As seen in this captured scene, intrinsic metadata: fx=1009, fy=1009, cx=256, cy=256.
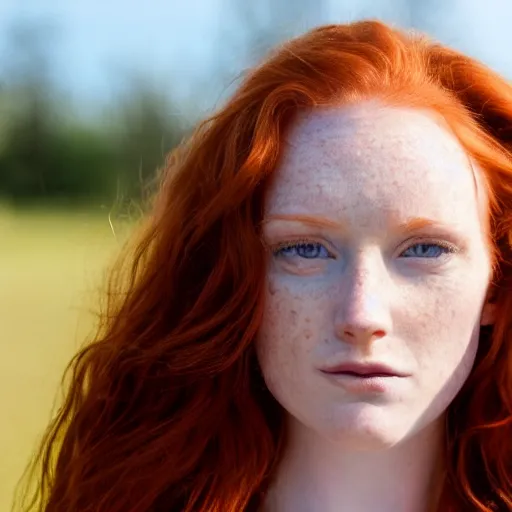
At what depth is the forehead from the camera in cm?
146

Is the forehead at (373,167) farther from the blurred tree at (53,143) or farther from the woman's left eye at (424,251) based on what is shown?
the blurred tree at (53,143)

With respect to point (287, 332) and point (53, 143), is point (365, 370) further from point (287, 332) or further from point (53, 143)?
point (53, 143)

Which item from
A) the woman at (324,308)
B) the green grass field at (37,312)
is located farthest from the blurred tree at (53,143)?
the woman at (324,308)

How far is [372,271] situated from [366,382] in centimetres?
16

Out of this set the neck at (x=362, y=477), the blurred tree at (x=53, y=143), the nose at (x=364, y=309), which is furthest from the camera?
the blurred tree at (x=53, y=143)

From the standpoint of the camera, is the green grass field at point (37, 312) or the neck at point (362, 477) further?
the green grass field at point (37, 312)

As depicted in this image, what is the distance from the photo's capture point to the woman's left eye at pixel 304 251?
1505 millimetres

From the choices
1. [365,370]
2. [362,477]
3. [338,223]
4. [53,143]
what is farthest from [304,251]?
[53,143]

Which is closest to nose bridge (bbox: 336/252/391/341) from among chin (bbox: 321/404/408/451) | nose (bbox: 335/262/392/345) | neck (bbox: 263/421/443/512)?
nose (bbox: 335/262/392/345)

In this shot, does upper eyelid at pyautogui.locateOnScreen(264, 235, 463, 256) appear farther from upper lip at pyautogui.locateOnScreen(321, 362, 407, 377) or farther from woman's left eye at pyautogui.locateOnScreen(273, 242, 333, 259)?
upper lip at pyautogui.locateOnScreen(321, 362, 407, 377)

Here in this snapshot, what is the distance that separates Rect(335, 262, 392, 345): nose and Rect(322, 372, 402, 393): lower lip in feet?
0.18

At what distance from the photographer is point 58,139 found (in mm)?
14102

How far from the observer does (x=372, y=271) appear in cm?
146

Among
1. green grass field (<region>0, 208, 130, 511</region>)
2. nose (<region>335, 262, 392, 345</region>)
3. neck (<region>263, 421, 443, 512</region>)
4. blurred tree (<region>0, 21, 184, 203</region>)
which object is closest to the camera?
nose (<region>335, 262, 392, 345</region>)
